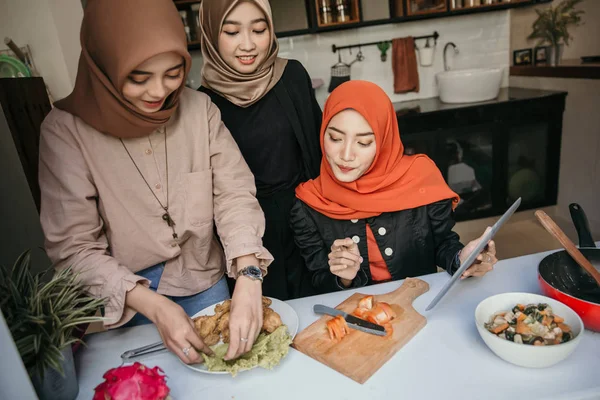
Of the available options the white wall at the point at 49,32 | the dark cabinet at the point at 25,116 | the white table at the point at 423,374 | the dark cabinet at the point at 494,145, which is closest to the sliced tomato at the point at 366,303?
the white table at the point at 423,374

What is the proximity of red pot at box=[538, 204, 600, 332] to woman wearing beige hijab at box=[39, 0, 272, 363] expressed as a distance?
66 cm

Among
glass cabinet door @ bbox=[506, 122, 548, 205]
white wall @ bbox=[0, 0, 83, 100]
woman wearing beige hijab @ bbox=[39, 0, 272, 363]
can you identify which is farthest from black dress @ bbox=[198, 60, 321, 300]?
glass cabinet door @ bbox=[506, 122, 548, 205]

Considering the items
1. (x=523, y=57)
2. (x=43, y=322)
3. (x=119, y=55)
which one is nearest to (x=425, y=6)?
(x=523, y=57)

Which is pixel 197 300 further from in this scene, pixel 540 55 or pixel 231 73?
pixel 540 55

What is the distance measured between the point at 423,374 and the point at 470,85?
9.29ft

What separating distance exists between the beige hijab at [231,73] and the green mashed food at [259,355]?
914mm

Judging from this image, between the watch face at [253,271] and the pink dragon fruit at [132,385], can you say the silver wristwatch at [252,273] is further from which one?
the pink dragon fruit at [132,385]

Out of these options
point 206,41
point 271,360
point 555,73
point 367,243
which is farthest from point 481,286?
point 555,73

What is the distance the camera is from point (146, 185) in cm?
116

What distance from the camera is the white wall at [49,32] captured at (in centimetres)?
252

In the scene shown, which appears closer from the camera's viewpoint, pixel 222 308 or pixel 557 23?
pixel 222 308

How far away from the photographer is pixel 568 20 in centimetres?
339

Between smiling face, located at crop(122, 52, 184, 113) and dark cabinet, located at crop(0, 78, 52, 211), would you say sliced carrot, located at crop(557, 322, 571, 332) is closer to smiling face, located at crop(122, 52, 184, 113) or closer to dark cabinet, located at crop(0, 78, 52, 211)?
smiling face, located at crop(122, 52, 184, 113)

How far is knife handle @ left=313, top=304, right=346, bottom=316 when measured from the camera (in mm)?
1046
